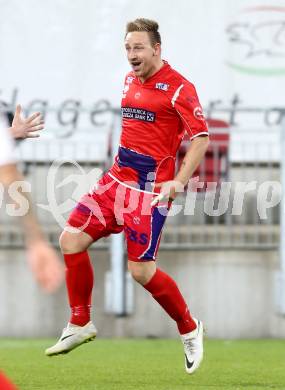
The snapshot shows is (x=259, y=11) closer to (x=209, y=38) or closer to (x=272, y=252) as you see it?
(x=209, y=38)

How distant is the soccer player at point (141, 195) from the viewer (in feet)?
28.0

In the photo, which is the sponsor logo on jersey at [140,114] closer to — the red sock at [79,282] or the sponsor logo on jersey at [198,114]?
the sponsor logo on jersey at [198,114]

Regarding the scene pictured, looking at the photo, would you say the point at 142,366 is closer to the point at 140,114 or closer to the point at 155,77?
the point at 140,114

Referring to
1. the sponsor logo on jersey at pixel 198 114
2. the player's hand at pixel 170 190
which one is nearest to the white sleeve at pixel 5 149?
the player's hand at pixel 170 190

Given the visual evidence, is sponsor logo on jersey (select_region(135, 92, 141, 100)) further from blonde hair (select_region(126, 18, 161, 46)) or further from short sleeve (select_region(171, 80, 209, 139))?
blonde hair (select_region(126, 18, 161, 46))

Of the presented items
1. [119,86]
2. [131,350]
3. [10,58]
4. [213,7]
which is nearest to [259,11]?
[213,7]

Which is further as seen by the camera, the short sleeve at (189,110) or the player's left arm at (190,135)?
the short sleeve at (189,110)

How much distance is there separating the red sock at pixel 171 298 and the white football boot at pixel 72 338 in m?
0.49

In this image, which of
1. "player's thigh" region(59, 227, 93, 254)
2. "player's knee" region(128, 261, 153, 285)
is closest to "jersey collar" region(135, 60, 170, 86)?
"player's thigh" region(59, 227, 93, 254)

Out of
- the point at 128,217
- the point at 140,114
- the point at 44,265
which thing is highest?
the point at 140,114

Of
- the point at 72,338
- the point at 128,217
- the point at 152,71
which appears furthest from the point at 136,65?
the point at 72,338

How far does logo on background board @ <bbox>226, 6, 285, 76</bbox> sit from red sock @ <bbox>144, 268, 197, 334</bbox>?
605cm

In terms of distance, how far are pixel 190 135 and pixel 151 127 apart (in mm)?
348

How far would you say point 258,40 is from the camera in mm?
14477
